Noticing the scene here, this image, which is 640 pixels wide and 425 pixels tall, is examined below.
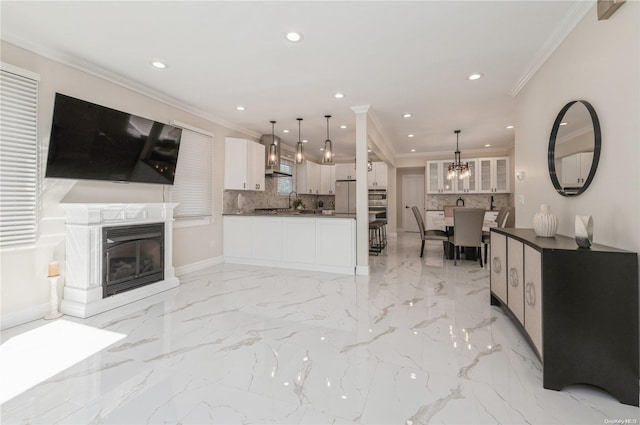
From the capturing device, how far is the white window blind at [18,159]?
2.44m

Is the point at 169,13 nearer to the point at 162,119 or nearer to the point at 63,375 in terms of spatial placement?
the point at 162,119

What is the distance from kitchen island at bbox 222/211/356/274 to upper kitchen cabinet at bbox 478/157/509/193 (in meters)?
5.06

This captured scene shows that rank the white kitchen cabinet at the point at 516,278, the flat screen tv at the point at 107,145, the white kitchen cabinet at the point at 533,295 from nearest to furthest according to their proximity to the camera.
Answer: the white kitchen cabinet at the point at 533,295
the white kitchen cabinet at the point at 516,278
the flat screen tv at the point at 107,145

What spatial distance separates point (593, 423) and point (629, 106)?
5.77 feet

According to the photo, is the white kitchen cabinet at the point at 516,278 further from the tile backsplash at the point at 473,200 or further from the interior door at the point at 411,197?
the interior door at the point at 411,197

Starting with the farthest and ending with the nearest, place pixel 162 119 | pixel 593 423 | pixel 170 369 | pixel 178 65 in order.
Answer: pixel 162 119 < pixel 178 65 < pixel 170 369 < pixel 593 423

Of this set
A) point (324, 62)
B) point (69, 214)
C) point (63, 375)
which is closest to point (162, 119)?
point (69, 214)

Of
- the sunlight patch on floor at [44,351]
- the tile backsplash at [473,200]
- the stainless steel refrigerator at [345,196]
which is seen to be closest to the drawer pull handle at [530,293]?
the sunlight patch on floor at [44,351]

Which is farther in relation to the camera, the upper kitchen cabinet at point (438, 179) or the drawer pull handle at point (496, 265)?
the upper kitchen cabinet at point (438, 179)

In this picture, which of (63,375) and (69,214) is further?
(69,214)

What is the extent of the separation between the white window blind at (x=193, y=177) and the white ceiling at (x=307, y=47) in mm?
557

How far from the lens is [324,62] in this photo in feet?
9.67

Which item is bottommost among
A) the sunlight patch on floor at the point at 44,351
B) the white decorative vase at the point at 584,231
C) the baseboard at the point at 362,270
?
the sunlight patch on floor at the point at 44,351

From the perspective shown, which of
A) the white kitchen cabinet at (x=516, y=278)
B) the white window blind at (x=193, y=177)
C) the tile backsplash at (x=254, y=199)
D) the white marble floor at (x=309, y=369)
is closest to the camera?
the white marble floor at (x=309, y=369)
